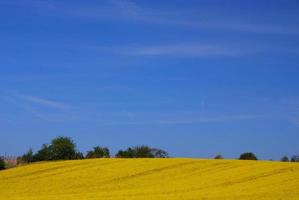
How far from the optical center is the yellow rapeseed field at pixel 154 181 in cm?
2949

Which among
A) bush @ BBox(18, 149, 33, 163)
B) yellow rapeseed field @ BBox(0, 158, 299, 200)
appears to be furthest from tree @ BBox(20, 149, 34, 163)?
yellow rapeseed field @ BBox(0, 158, 299, 200)

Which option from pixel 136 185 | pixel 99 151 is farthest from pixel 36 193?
pixel 99 151

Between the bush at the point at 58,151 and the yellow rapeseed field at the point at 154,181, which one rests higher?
the bush at the point at 58,151

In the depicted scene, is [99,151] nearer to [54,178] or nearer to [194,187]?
[54,178]

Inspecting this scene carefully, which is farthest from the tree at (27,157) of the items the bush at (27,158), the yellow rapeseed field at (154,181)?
the yellow rapeseed field at (154,181)

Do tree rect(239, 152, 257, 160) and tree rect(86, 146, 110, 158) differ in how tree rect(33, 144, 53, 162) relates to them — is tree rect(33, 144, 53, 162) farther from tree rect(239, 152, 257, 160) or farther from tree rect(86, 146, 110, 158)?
tree rect(239, 152, 257, 160)

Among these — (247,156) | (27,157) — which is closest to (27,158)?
(27,157)

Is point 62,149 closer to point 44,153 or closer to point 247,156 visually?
point 44,153

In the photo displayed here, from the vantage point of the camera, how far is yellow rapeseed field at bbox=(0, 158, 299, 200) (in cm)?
2949

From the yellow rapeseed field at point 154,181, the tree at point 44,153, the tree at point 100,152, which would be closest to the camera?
the yellow rapeseed field at point 154,181

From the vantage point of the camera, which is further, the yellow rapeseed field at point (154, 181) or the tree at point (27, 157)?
the tree at point (27, 157)

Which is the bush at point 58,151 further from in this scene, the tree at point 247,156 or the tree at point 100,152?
the tree at point 247,156

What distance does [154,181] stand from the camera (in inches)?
1543

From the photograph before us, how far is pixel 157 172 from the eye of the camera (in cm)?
4450
